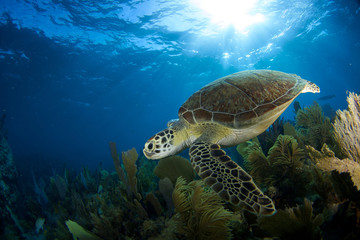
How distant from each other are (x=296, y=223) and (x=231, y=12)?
53.8 feet

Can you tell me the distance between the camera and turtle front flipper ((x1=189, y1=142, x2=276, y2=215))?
4.55 ft

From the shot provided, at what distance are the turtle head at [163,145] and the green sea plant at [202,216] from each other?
106 centimetres

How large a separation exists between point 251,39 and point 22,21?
20.8m

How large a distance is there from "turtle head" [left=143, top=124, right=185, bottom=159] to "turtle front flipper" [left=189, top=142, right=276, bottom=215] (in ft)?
2.02

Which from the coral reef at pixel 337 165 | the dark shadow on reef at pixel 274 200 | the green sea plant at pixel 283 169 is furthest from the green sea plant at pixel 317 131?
the coral reef at pixel 337 165

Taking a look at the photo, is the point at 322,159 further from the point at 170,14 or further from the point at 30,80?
the point at 30,80

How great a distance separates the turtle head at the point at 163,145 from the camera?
271 cm

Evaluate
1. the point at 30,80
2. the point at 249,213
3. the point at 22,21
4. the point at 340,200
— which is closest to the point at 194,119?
the point at 249,213

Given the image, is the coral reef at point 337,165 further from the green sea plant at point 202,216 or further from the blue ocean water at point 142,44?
the blue ocean water at point 142,44

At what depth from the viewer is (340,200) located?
119 cm

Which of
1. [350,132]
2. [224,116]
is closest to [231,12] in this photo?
[224,116]

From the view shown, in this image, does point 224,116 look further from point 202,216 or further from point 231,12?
point 231,12

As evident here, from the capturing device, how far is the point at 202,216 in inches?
58.1

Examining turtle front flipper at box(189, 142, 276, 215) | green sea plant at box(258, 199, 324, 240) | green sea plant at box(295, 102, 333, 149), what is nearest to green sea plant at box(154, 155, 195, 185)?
turtle front flipper at box(189, 142, 276, 215)
